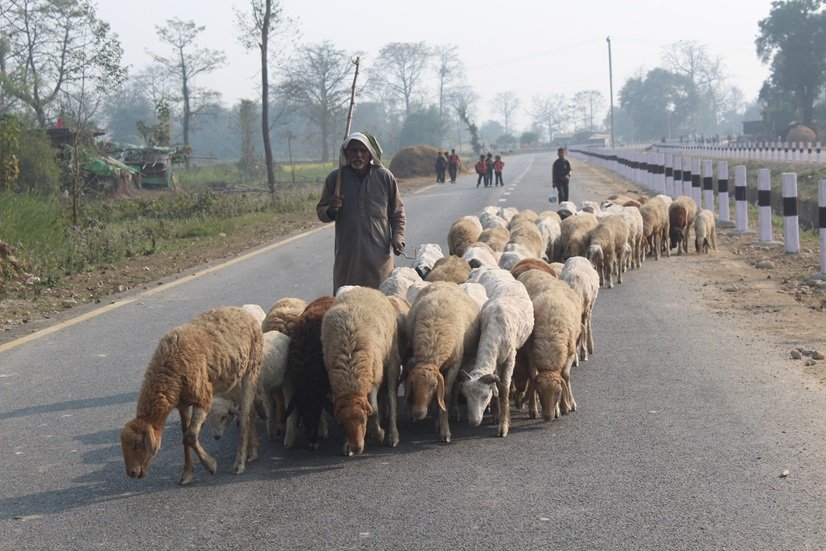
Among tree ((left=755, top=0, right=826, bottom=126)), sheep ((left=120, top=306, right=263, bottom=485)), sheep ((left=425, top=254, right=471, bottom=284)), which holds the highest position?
tree ((left=755, top=0, right=826, bottom=126))

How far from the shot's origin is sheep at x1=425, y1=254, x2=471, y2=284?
32.0 ft

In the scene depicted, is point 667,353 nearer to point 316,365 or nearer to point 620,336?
point 620,336

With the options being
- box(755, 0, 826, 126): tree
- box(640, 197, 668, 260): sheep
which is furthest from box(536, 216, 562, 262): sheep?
box(755, 0, 826, 126): tree

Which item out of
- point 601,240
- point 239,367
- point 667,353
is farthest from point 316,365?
point 601,240

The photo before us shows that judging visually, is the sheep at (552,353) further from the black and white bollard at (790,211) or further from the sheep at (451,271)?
the black and white bollard at (790,211)

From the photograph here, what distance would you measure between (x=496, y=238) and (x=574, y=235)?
1477 mm

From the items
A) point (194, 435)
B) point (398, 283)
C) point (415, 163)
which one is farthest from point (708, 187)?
point (415, 163)

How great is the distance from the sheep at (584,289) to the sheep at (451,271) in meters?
0.90

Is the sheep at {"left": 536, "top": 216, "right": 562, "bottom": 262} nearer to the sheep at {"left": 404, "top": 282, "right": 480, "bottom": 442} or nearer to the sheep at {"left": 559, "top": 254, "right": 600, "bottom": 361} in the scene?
the sheep at {"left": 559, "top": 254, "right": 600, "bottom": 361}

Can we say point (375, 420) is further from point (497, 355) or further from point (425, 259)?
point (425, 259)

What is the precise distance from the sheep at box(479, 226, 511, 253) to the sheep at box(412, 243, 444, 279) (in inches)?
28.0

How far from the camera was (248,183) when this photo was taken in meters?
52.6

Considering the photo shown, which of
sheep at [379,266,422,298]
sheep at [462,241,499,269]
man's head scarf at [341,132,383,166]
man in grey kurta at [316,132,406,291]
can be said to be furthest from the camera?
sheep at [462,241,499,269]

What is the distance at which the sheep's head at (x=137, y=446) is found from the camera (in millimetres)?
5816
